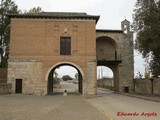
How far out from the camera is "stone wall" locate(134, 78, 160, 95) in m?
31.9

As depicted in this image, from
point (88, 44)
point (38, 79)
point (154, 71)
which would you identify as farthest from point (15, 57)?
point (154, 71)

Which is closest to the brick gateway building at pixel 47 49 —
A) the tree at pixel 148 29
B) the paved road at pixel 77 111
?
the tree at pixel 148 29

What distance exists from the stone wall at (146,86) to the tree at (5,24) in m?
23.8

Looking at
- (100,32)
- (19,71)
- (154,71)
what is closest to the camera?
(19,71)

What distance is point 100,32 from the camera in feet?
137

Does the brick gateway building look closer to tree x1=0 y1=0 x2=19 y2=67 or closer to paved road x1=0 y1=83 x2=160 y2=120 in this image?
paved road x1=0 y1=83 x2=160 y2=120

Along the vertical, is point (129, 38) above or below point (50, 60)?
above

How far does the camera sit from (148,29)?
2958 centimetres

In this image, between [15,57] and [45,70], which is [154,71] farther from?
[15,57]

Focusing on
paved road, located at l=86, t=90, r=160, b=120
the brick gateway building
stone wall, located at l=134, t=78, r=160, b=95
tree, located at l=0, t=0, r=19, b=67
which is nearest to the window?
the brick gateway building

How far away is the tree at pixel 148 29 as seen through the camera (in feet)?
95.3

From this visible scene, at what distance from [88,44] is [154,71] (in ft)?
30.8

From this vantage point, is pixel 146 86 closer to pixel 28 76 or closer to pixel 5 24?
pixel 28 76

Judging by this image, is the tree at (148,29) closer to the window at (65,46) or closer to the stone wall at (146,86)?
the stone wall at (146,86)
